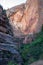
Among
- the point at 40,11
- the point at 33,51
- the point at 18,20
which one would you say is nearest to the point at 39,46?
the point at 33,51

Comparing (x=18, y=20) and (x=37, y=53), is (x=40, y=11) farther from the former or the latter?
(x=18, y=20)

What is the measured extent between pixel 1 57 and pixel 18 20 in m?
25.6

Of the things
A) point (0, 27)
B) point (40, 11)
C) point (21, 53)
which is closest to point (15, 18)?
point (40, 11)

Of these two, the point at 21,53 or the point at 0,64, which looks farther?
the point at 21,53

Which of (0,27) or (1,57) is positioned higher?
(1,57)

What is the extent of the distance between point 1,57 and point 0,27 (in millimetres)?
5730

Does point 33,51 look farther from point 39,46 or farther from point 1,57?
point 1,57

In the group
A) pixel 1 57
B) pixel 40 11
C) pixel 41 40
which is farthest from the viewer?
pixel 40 11

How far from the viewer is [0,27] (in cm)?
1518

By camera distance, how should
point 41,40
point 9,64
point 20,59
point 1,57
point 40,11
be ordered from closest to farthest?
point 9,64 → point 1,57 → point 20,59 → point 41,40 → point 40,11

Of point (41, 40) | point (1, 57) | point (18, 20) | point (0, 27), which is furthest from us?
point (18, 20)

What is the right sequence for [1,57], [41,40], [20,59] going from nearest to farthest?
[1,57]
[20,59]
[41,40]

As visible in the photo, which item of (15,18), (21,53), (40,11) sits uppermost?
(21,53)

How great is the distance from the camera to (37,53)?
31.8 feet
